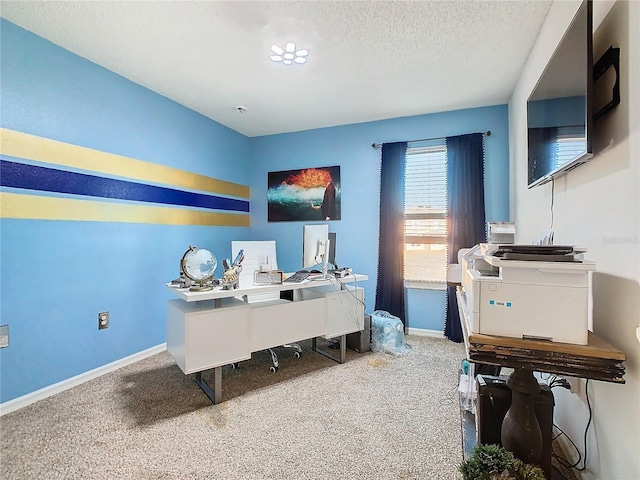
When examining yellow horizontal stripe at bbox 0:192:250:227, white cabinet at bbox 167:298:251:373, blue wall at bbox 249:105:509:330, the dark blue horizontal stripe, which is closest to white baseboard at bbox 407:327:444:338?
blue wall at bbox 249:105:509:330

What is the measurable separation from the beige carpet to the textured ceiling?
8.60ft

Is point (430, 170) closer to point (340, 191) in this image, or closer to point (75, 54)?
point (340, 191)

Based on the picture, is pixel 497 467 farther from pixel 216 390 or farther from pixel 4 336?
pixel 4 336

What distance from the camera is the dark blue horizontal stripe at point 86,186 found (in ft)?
6.64

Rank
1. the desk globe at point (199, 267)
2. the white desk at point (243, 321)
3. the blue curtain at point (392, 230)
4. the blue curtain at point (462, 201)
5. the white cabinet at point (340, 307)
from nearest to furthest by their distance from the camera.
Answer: the white desk at point (243, 321) → the desk globe at point (199, 267) → the white cabinet at point (340, 307) → the blue curtain at point (462, 201) → the blue curtain at point (392, 230)

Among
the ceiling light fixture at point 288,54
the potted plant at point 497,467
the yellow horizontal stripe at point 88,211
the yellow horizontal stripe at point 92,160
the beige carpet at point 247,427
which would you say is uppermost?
the ceiling light fixture at point 288,54

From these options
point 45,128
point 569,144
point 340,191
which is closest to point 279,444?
point 569,144

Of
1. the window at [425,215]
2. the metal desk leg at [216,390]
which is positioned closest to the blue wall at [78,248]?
the metal desk leg at [216,390]

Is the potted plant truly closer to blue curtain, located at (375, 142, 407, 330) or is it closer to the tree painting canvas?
blue curtain, located at (375, 142, 407, 330)

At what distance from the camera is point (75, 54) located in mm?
2340

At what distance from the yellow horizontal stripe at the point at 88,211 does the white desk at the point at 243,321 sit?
105cm

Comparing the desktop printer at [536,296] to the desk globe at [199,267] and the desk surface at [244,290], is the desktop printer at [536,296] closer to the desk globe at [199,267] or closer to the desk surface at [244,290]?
the desk surface at [244,290]

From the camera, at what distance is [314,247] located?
2594mm

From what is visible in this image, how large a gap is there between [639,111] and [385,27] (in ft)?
5.27
